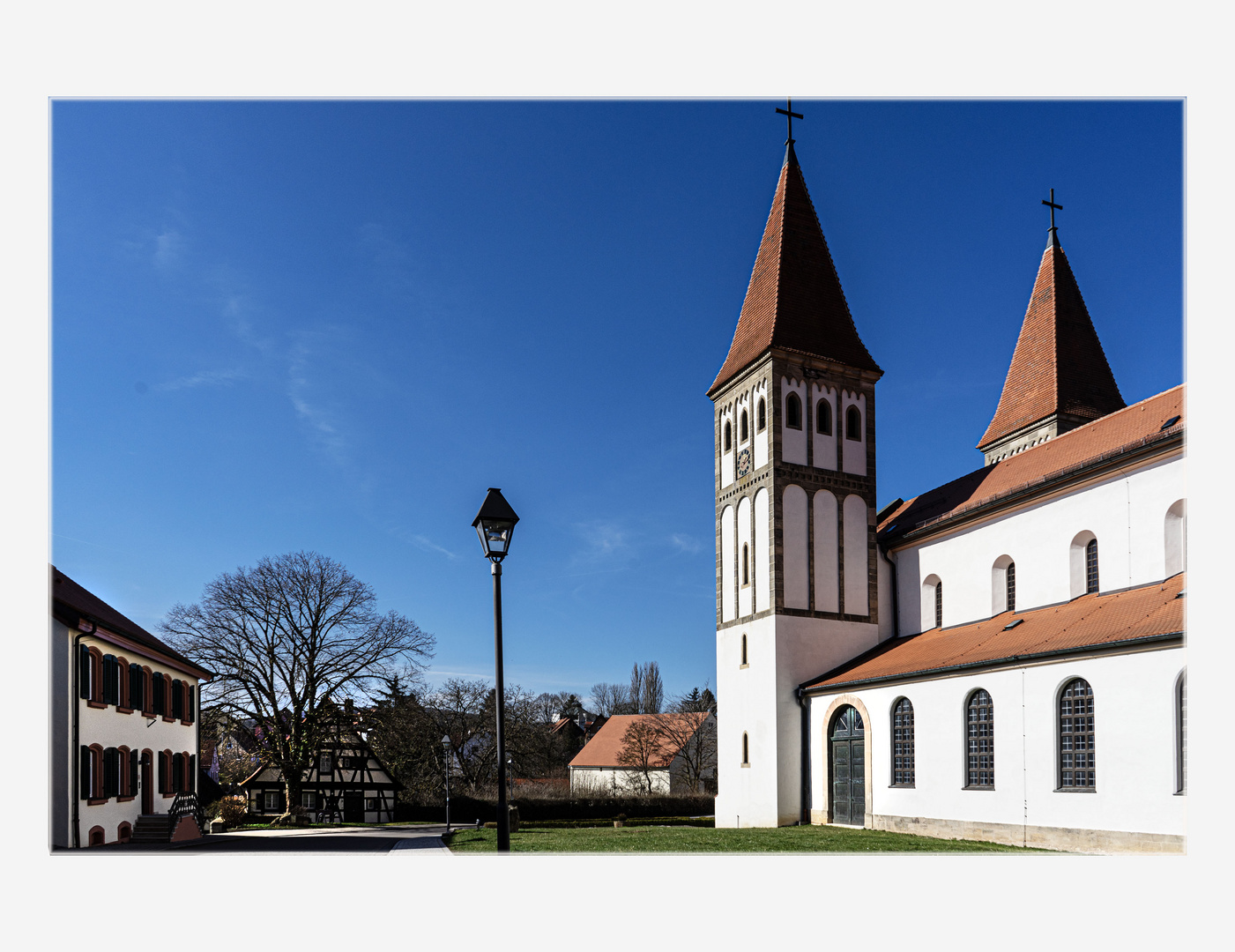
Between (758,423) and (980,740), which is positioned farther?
(758,423)

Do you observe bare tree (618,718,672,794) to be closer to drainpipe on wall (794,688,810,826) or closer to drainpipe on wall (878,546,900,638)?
drainpipe on wall (878,546,900,638)

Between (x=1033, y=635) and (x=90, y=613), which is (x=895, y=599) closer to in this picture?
(x=1033, y=635)

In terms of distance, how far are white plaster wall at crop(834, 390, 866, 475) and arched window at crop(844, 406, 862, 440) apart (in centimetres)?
4

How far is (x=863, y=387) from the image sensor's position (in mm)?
30172

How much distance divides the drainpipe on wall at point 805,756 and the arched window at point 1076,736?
9.22 m

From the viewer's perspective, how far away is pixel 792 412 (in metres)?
29.0

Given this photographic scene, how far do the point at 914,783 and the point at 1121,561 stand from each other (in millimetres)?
6547

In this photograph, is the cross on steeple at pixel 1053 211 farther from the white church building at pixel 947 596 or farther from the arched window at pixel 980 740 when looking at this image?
the arched window at pixel 980 740

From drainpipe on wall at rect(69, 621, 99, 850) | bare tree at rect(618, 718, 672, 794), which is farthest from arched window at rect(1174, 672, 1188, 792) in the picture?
bare tree at rect(618, 718, 672, 794)

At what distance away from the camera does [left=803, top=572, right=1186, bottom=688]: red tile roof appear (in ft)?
57.2

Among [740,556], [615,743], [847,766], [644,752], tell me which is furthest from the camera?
[615,743]

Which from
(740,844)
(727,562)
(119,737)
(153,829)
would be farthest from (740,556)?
(119,737)

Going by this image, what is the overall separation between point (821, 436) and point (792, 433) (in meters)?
1.00

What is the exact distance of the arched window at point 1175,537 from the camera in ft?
65.6
